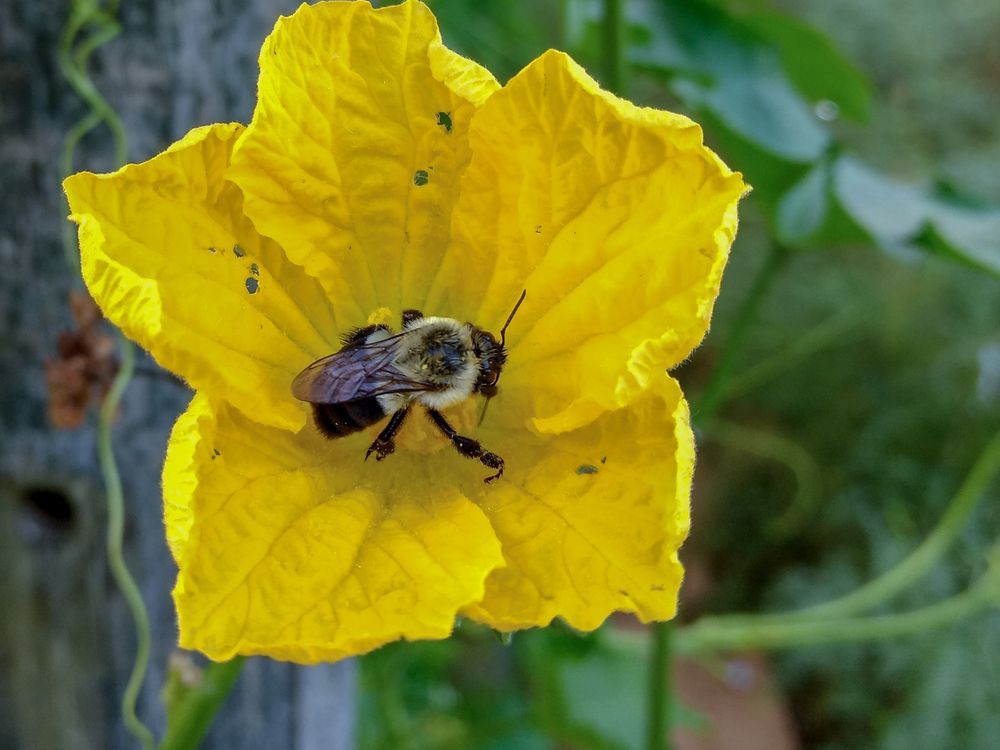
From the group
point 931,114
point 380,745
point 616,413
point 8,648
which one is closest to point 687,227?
point 616,413

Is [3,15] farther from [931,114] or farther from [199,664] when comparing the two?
[931,114]

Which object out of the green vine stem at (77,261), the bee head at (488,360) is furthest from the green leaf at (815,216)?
the green vine stem at (77,261)

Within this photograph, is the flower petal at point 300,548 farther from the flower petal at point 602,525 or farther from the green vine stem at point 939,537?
the green vine stem at point 939,537

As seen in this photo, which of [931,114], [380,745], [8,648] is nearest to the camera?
[8,648]

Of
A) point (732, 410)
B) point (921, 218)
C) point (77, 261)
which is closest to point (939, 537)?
point (921, 218)

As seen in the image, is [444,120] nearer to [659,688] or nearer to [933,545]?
[659,688]

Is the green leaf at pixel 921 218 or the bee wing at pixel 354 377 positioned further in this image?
the green leaf at pixel 921 218
